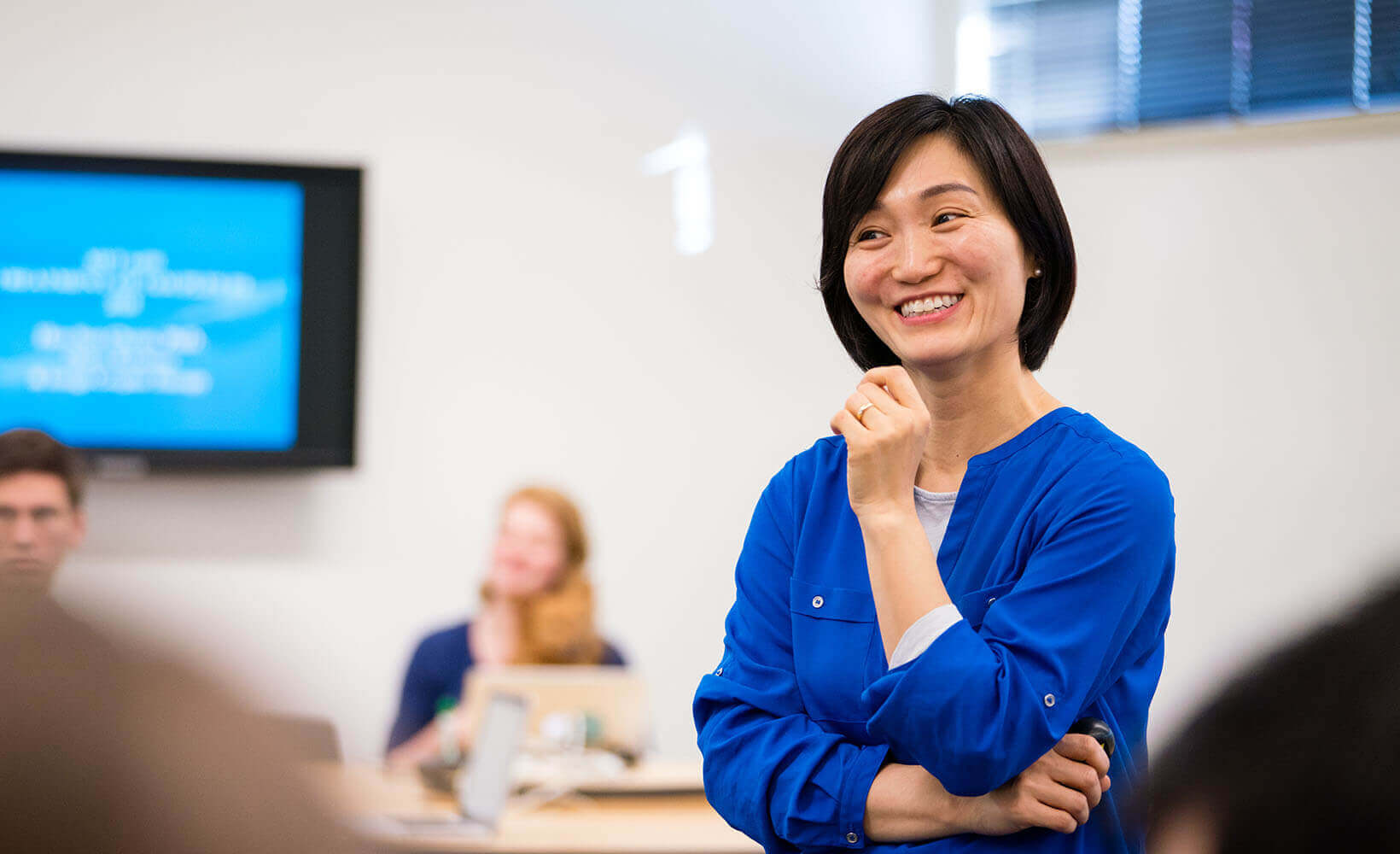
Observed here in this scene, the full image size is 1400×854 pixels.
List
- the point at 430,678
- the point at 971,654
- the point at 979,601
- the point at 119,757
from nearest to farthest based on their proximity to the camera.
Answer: the point at 119,757 → the point at 971,654 → the point at 979,601 → the point at 430,678

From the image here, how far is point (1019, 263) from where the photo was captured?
54.7 inches

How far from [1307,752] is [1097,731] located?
0.84 metres

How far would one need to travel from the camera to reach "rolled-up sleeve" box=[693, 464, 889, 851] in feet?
4.15

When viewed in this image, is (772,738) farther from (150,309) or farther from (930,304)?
(150,309)

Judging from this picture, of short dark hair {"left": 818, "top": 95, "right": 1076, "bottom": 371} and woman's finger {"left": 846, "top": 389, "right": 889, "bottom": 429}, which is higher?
short dark hair {"left": 818, "top": 95, "right": 1076, "bottom": 371}

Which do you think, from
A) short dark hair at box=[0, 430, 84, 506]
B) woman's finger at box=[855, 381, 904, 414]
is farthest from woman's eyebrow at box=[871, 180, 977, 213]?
short dark hair at box=[0, 430, 84, 506]

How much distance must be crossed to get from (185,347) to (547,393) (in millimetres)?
1127

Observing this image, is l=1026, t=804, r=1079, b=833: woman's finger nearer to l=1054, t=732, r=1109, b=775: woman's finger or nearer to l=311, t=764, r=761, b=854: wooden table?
l=1054, t=732, r=1109, b=775: woman's finger

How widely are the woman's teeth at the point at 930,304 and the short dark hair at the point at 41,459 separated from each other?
7.48 feet

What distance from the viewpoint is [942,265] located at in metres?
1.35

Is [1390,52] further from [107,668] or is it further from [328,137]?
[107,668]

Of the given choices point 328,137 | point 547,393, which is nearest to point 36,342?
point 328,137

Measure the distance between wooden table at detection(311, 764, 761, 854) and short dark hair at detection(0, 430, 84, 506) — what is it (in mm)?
973

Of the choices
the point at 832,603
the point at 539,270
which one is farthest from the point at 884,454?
the point at 539,270
